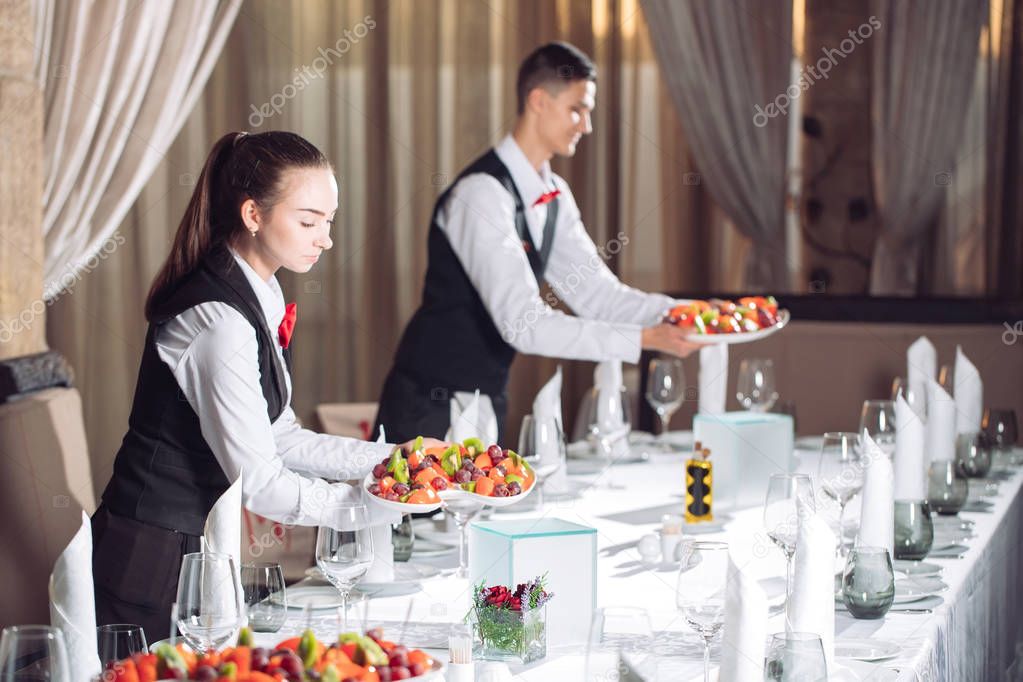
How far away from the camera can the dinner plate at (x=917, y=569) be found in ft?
6.97

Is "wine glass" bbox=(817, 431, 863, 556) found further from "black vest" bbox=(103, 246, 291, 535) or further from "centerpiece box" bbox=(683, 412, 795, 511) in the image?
"black vest" bbox=(103, 246, 291, 535)

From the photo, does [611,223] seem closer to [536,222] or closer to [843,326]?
[843,326]

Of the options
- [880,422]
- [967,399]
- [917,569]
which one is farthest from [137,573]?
[967,399]

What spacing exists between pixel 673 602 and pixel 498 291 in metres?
1.30

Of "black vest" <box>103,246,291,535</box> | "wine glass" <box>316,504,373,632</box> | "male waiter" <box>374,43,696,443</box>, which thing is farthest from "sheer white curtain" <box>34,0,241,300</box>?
"wine glass" <box>316,504,373,632</box>

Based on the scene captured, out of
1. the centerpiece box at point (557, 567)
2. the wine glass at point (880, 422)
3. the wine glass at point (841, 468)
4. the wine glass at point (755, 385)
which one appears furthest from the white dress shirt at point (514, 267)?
the centerpiece box at point (557, 567)

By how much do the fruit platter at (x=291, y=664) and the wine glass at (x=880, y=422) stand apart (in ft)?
5.56

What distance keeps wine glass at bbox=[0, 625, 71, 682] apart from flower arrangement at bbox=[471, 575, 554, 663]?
0.61m

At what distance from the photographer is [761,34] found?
505 centimetres

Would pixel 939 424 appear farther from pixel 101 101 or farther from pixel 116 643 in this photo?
pixel 116 643

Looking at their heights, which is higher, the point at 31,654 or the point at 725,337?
the point at 725,337

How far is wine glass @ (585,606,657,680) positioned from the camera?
1.29m

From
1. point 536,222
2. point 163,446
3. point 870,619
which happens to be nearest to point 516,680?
point 870,619

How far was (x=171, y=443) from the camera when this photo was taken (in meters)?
2.02
